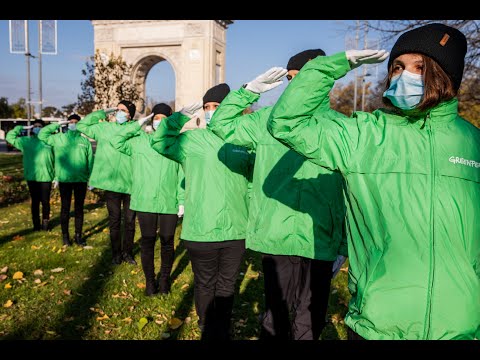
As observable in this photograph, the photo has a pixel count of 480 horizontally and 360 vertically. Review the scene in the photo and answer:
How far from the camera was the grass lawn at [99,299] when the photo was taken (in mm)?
4621

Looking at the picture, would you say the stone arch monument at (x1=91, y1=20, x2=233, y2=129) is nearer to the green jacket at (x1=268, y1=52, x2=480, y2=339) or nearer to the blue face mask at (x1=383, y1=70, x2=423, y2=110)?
the green jacket at (x1=268, y1=52, x2=480, y2=339)

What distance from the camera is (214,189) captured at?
390 centimetres

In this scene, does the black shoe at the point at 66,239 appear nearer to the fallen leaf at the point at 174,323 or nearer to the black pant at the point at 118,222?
the black pant at the point at 118,222

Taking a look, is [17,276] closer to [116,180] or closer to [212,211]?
[116,180]

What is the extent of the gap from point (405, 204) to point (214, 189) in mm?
2216

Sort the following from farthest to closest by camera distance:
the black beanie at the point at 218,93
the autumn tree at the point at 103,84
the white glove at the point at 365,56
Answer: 1. the autumn tree at the point at 103,84
2. the black beanie at the point at 218,93
3. the white glove at the point at 365,56

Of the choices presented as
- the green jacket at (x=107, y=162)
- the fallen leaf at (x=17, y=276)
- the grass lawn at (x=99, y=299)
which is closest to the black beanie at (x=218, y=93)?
the grass lawn at (x=99, y=299)

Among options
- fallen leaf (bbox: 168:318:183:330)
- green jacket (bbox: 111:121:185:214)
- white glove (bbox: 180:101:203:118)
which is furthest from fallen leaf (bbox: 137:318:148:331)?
white glove (bbox: 180:101:203:118)

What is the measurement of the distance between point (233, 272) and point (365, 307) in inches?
88.6

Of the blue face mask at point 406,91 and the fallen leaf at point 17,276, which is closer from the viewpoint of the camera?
the blue face mask at point 406,91

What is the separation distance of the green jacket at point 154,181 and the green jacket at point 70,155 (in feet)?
9.34
